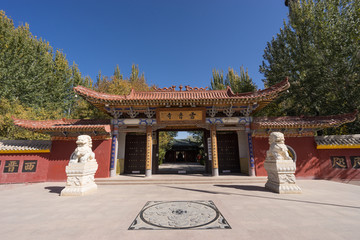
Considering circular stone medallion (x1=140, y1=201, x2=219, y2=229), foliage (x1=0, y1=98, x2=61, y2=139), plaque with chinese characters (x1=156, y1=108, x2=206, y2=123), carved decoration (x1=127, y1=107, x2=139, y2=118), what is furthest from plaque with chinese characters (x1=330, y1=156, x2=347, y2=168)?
foliage (x1=0, y1=98, x2=61, y2=139)

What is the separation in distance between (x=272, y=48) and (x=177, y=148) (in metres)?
16.2

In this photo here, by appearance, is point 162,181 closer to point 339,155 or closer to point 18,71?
point 339,155

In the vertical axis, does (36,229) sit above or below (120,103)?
below

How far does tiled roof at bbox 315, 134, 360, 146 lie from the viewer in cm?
767

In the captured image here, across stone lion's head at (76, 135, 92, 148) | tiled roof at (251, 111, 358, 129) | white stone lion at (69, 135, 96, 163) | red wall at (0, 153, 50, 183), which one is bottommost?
red wall at (0, 153, 50, 183)

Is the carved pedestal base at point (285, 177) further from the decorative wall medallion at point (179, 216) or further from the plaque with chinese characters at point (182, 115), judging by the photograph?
the plaque with chinese characters at point (182, 115)

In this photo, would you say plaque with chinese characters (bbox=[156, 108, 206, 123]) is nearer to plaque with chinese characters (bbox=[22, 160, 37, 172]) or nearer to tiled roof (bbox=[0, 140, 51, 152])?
tiled roof (bbox=[0, 140, 51, 152])

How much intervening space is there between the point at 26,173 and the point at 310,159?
14.3 metres

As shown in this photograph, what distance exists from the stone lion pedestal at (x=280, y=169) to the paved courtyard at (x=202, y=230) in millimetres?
350

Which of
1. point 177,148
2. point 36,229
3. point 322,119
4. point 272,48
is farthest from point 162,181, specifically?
point 177,148

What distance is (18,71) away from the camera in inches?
500

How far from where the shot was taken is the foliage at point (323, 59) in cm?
891

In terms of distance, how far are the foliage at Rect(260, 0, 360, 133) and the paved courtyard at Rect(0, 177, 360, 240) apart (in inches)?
303

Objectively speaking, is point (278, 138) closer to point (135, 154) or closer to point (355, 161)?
point (355, 161)
